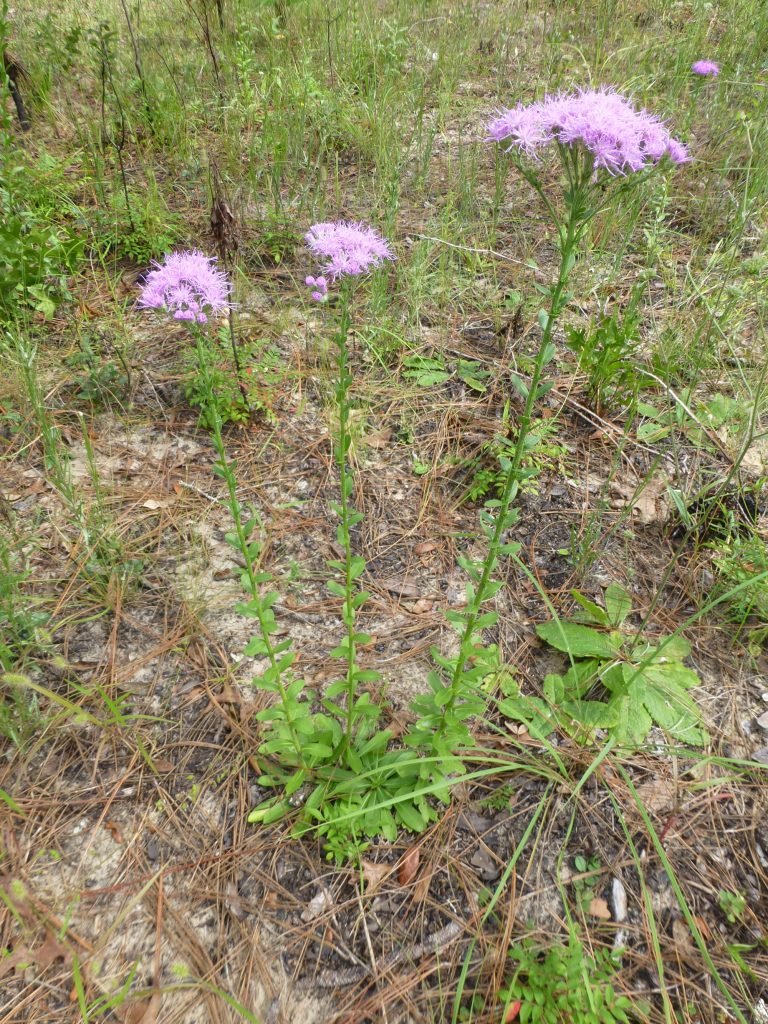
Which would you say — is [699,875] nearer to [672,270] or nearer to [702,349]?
[702,349]

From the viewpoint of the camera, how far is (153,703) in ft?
6.86

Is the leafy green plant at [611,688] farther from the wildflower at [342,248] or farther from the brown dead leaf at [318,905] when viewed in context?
the wildflower at [342,248]

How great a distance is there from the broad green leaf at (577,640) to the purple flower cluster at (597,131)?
1455 mm

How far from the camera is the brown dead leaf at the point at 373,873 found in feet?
5.74

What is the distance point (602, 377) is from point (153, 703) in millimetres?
2402

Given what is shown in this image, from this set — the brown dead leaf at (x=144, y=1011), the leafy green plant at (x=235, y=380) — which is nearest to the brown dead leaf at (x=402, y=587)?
the leafy green plant at (x=235, y=380)

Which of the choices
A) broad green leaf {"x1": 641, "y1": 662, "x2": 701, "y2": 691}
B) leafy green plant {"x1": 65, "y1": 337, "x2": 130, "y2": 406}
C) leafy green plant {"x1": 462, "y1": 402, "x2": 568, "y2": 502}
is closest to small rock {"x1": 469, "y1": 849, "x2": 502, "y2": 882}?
broad green leaf {"x1": 641, "y1": 662, "x2": 701, "y2": 691}

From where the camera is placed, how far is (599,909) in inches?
67.7

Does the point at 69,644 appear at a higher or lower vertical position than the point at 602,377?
lower

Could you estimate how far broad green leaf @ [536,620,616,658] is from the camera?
7.22 ft

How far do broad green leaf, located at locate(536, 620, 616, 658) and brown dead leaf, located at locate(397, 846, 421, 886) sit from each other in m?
0.85

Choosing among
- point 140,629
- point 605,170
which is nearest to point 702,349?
point 605,170

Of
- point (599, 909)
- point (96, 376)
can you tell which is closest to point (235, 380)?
point (96, 376)

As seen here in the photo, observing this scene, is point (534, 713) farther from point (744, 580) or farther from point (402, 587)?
point (744, 580)
